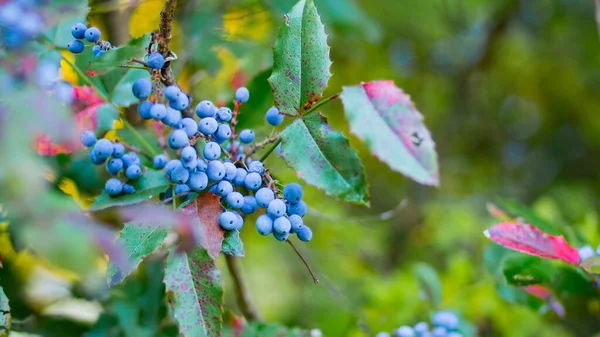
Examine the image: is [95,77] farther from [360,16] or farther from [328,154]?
[360,16]

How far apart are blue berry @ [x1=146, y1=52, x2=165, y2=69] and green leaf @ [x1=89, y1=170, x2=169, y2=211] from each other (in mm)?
191

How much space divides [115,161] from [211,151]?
0.22 metres

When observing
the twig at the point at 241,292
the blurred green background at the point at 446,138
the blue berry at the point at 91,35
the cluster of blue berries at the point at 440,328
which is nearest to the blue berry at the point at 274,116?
the blue berry at the point at 91,35

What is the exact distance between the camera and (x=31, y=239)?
1.21ft

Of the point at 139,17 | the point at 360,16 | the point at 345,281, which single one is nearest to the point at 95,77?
the point at 139,17

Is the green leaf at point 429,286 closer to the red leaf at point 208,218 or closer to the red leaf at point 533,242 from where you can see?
the red leaf at point 533,242

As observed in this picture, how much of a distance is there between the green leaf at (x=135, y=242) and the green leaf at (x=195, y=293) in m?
0.03

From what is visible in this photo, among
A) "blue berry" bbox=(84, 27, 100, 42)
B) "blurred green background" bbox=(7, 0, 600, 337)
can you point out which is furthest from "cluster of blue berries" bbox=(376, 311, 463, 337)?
"blue berry" bbox=(84, 27, 100, 42)

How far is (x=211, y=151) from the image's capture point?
0.69 metres

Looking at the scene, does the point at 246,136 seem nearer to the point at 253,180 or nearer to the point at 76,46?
the point at 253,180

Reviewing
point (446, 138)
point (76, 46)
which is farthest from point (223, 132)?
point (446, 138)

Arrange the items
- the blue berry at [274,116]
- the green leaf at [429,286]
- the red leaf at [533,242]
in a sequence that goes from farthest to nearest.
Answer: the green leaf at [429,286] < the red leaf at [533,242] < the blue berry at [274,116]

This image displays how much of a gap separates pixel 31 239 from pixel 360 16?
168 centimetres

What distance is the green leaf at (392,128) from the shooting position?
26.9 inches
